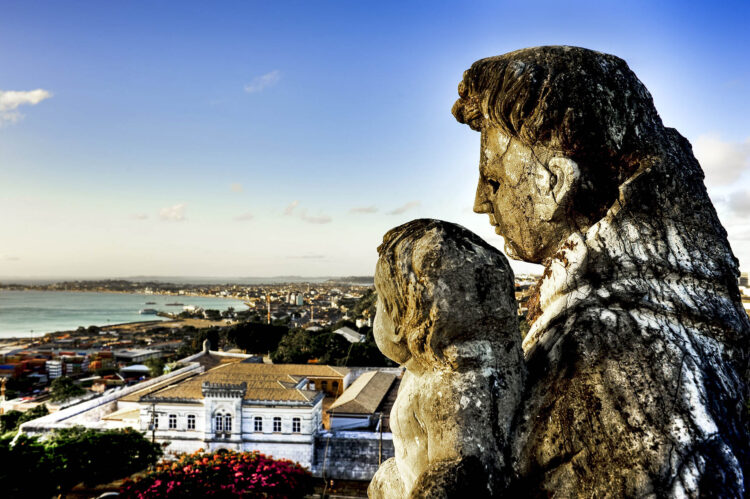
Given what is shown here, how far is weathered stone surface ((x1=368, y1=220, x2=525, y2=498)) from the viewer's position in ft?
4.69

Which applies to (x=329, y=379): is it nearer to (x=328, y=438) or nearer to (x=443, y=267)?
(x=328, y=438)

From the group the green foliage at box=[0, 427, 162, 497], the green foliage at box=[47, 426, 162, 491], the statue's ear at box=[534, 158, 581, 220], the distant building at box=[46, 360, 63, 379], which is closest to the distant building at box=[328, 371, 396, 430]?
the green foliage at box=[0, 427, 162, 497]

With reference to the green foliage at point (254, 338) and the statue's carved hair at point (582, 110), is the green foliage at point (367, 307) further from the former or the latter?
the statue's carved hair at point (582, 110)

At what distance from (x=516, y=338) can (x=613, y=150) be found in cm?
65

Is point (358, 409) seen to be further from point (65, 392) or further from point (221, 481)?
point (65, 392)

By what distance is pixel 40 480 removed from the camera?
13242mm

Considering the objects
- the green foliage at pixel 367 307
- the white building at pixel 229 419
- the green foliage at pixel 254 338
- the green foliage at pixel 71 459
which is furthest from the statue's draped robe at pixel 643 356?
the green foliage at pixel 254 338

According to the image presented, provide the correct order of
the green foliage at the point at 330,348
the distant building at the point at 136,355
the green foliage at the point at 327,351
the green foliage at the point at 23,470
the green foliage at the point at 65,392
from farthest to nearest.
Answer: the distant building at the point at 136,355 < the green foliage at the point at 330,348 < the green foliage at the point at 327,351 < the green foliage at the point at 65,392 < the green foliage at the point at 23,470

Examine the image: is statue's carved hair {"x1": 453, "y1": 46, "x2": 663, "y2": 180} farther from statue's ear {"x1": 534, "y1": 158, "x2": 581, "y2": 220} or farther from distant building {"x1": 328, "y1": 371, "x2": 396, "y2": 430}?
distant building {"x1": 328, "y1": 371, "x2": 396, "y2": 430}

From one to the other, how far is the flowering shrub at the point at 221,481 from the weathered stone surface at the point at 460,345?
754 cm

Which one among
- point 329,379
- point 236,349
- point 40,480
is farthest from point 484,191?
point 236,349

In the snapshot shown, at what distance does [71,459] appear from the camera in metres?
17.3

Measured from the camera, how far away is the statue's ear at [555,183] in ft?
5.67

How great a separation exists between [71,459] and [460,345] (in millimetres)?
19395
